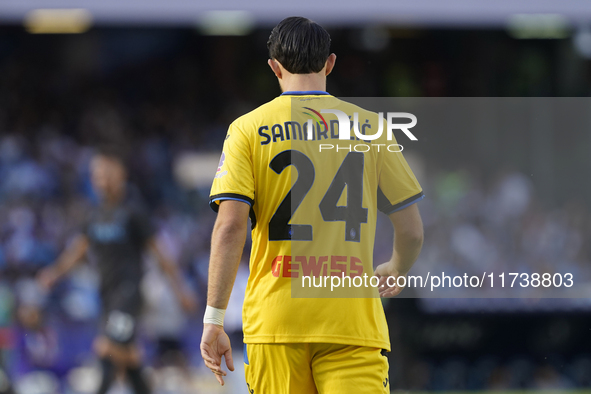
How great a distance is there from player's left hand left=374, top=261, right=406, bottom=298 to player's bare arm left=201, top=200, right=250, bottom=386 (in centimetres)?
57

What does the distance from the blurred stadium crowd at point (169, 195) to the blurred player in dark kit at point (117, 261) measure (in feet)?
3.96

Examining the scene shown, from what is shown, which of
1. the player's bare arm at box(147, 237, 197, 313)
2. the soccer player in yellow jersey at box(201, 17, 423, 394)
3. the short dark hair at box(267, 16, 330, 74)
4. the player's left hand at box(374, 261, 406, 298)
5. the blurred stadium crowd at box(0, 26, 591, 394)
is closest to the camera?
the soccer player in yellow jersey at box(201, 17, 423, 394)

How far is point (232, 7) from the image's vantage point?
5.92 meters

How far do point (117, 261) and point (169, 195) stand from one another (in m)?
2.22

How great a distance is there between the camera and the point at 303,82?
2090 mm

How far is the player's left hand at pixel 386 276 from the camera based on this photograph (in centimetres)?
222

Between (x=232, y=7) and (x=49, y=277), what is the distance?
3.03m

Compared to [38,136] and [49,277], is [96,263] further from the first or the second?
[38,136]

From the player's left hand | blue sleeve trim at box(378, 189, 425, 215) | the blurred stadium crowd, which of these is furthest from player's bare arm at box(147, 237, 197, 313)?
blue sleeve trim at box(378, 189, 425, 215)

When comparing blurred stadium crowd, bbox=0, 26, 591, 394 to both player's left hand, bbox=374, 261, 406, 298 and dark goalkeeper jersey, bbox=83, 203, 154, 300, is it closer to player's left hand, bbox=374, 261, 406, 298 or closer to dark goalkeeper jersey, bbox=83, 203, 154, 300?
dark goalkeeper jersey, bbox=83, 203, 154, 300

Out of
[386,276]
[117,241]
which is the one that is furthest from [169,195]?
[386,276]

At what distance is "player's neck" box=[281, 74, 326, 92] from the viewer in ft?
6.85

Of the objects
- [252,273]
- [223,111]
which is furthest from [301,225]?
[223,111]

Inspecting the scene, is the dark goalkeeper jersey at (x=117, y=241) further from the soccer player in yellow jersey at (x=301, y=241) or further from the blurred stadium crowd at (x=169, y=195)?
the soccer player in yellow jersey at (x=301, y=241)
